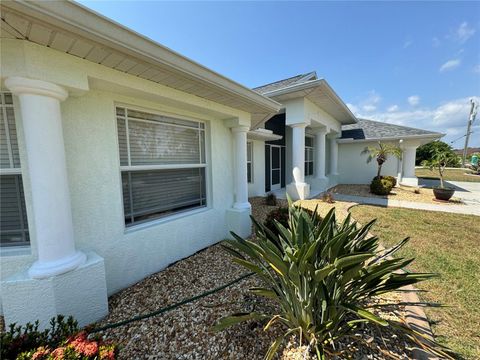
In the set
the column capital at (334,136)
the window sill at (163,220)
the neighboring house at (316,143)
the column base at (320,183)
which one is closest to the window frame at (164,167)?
the window sill at (163,220)

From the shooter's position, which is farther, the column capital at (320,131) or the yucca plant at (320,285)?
the column capital at (320,131)

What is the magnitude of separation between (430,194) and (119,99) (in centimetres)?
1539

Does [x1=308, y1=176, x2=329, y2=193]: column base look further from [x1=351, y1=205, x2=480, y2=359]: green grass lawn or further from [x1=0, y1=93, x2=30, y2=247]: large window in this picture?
[x1=0, y1=93, x2=30, y2=247]: large window

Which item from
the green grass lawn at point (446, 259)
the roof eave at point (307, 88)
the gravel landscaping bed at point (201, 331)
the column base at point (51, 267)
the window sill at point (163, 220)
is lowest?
the green grass lawn at point (446, 259)

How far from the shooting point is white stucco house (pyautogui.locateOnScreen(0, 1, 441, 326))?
2264 millimetres

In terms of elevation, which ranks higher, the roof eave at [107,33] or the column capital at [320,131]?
the column capital at [320,131]

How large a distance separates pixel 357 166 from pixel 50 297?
17447mm

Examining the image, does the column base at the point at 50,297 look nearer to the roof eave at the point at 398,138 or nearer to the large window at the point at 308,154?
the large window at the point at 308,154

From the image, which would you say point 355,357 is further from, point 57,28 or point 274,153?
point 274,153

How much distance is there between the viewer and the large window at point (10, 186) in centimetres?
258

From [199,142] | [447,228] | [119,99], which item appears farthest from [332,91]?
[119,99]

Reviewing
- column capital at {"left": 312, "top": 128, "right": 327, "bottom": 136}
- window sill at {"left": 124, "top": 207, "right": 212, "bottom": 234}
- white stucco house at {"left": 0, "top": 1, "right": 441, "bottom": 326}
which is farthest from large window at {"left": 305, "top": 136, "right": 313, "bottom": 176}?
window sill at {"left": 124, "top": 207, "right": 212, "bottom": 234}

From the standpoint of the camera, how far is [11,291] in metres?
2.30

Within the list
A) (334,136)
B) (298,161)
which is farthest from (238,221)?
(334,136)
